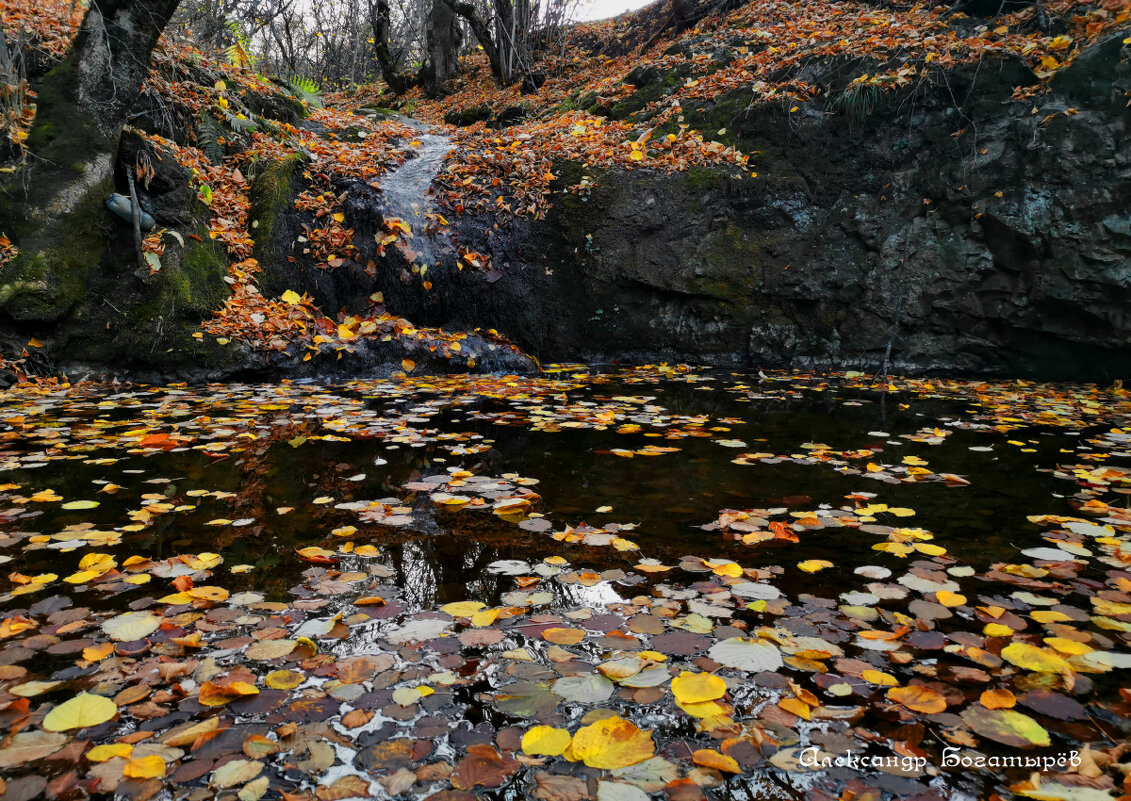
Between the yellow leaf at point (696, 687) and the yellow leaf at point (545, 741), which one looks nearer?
the yellow leaf at point (545, 741)

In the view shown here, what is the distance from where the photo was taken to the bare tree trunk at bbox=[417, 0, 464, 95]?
13727mm

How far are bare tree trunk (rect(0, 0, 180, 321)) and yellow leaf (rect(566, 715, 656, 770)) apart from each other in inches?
228

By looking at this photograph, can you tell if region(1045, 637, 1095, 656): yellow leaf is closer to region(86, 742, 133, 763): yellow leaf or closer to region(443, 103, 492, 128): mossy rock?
region(86, 742, 133, 763): yellow leaf

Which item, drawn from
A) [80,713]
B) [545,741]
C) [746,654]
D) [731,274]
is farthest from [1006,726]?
[731,274]

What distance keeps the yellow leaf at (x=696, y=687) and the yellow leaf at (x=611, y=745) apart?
14 centimetres

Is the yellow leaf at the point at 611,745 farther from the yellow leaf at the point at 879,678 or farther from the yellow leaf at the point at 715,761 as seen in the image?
the yellow leaf at the point at 879,678

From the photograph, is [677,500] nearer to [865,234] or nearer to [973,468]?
[973,468]

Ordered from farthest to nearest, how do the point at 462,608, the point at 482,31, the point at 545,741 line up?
the point at 482,31 < the point at 462,608 < the point at 545,741

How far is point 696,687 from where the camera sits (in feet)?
4.47

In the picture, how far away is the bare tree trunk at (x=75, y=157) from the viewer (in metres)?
4.92

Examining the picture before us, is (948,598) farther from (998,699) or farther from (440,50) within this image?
(440,50)

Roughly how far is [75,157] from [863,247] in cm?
773

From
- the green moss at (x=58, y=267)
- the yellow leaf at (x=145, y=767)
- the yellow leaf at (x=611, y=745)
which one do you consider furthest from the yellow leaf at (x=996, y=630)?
the green moss at (x=58, y=267)

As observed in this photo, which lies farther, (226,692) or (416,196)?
(416,196)
